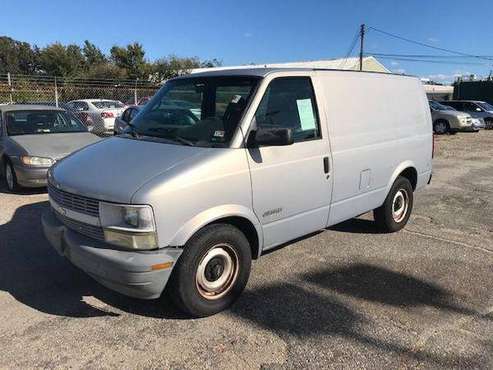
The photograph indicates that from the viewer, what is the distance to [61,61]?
56938mm

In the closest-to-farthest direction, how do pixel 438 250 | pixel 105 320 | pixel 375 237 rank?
1. pixel 105 320
2. pixel 438 250
3. pixel 375 237

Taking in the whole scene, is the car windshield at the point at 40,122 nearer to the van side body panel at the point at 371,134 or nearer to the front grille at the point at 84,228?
the front grille at the point at 84,228

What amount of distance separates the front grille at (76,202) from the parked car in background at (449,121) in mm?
22370

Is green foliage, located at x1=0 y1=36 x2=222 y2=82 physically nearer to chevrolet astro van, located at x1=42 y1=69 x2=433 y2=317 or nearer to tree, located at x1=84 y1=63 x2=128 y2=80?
tree, located at x1=84 y1=63 x2=128 y2=80

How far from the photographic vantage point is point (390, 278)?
4.79 metres

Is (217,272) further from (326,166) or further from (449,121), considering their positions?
(449,121)

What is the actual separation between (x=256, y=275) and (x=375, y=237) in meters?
2.03

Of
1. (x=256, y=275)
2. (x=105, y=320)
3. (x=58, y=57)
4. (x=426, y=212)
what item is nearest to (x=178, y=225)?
(x=105, y=320)

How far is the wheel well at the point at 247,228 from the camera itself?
13.0 ft

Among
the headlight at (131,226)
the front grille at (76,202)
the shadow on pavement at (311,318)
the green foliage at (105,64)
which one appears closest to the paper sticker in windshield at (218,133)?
the headlight at (131,226)

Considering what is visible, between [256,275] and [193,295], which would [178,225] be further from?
[256,275]

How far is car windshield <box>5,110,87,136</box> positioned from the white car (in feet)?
30.6

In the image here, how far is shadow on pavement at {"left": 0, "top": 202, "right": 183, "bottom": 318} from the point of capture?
401cm

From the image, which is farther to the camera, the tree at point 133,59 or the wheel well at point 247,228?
the tree at point 133,59
